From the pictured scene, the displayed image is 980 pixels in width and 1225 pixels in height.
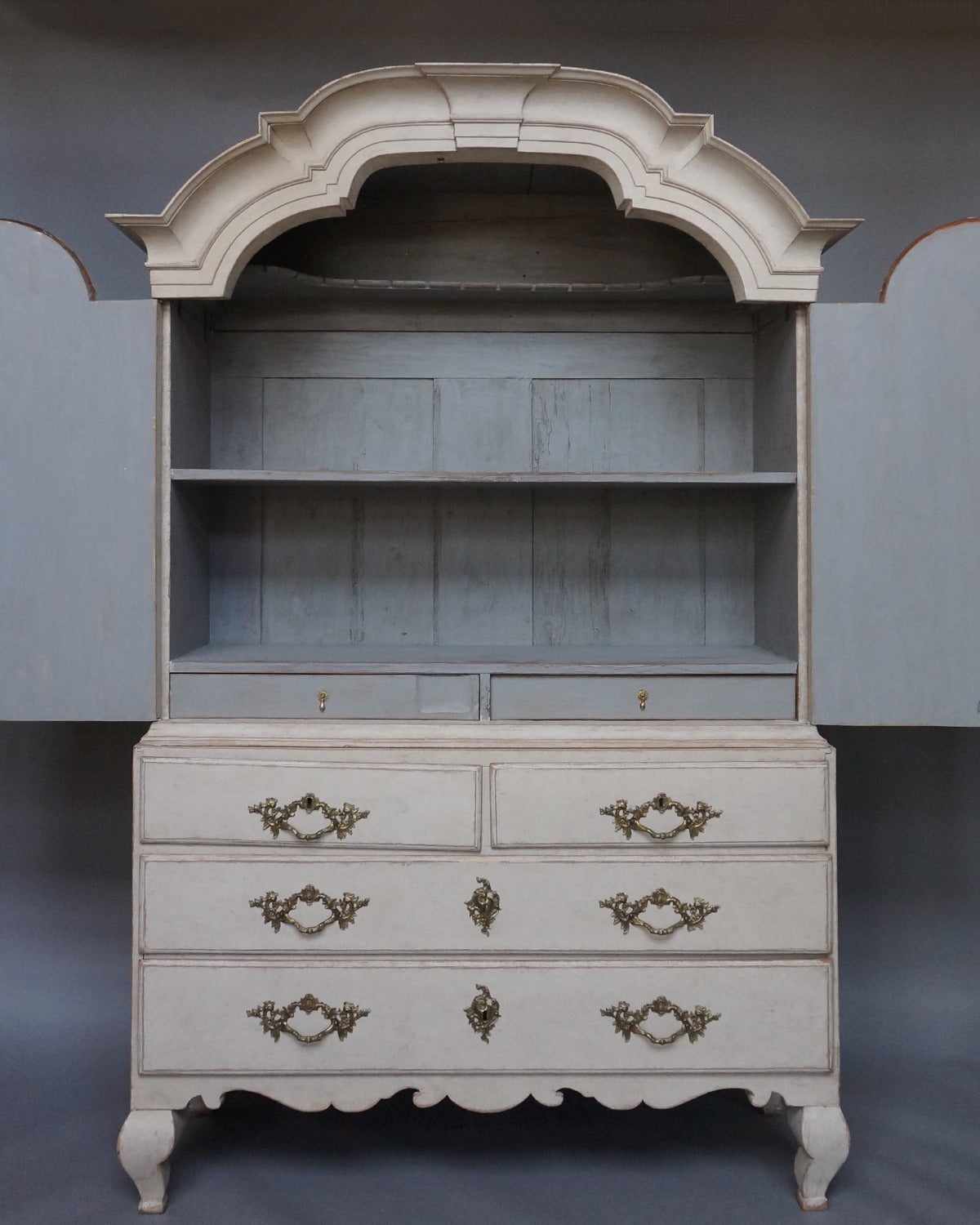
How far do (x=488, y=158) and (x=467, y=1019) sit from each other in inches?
68.8

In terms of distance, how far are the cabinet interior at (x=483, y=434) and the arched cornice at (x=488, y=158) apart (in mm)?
450

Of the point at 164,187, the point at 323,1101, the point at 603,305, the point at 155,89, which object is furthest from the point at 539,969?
the point at 155,89

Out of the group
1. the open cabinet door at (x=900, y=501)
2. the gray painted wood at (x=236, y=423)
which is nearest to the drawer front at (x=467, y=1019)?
the open cabinet door at (x=900, y=501)

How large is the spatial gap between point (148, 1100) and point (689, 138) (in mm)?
2215

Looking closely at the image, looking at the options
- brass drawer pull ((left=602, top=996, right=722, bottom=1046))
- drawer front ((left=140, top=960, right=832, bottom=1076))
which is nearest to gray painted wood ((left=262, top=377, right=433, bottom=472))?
drawer front ((left=140, top=960, right=832, bottom=1076))

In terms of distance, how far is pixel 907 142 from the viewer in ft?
8.95

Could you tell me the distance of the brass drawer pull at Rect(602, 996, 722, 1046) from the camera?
194 cm

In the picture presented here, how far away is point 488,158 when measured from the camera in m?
1.99

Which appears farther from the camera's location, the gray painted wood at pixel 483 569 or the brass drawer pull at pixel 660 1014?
the gray painted wood at pixel 483 569

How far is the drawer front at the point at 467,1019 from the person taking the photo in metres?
1.95

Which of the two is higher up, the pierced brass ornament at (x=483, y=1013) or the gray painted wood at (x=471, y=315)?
the gray painted wood at (x=471, y=315)

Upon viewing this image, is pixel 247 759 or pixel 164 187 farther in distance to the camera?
A: pixel 164 187

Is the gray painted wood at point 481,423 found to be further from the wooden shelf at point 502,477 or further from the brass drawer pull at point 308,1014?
the brass drawer pull at point 308,1014

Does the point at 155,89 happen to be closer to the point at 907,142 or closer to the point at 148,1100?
the point at 907,142
